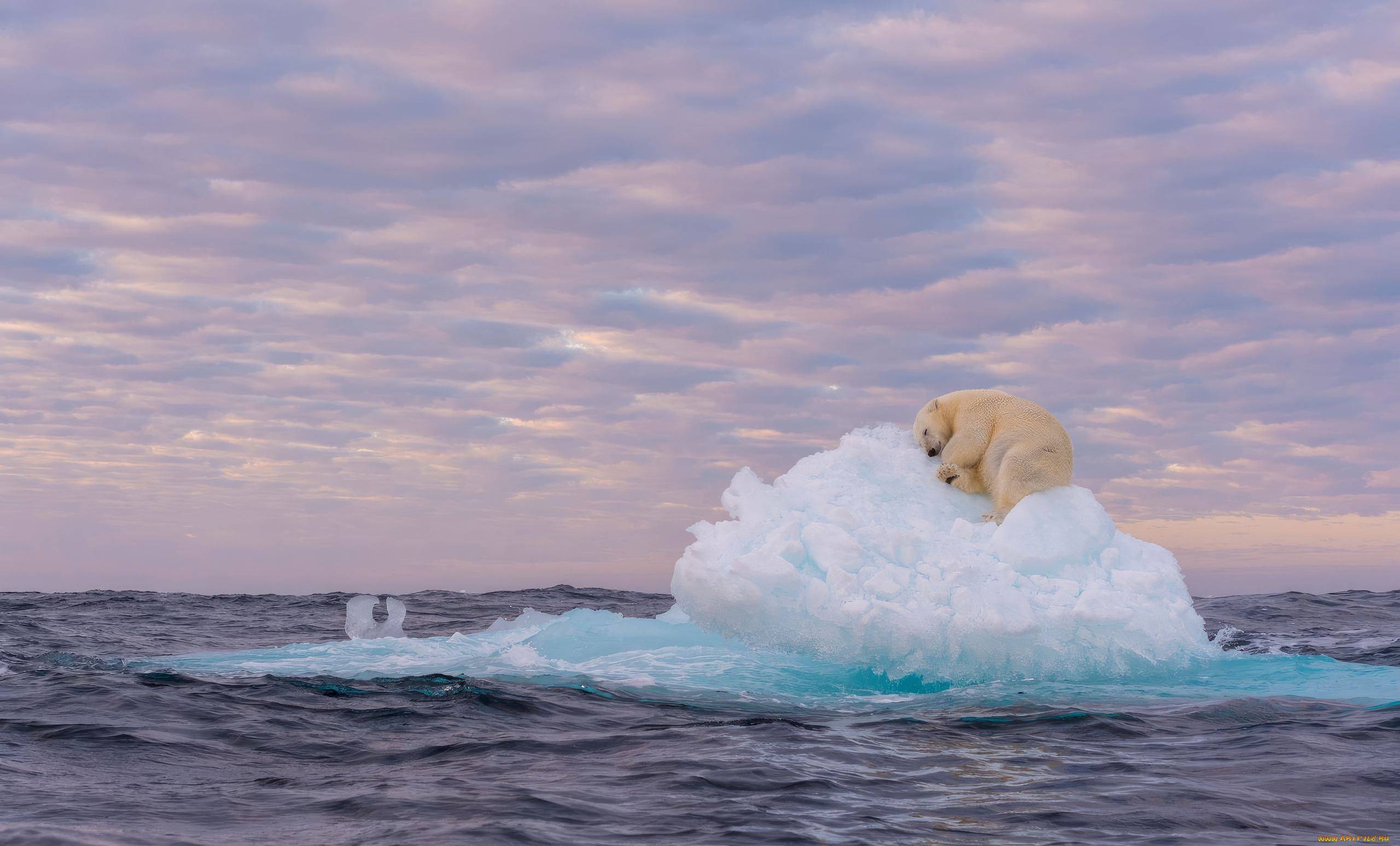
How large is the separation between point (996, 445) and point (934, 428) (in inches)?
36.5

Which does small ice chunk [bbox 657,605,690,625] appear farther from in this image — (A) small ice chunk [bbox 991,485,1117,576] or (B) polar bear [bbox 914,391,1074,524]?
(A) small ice chunk [bbox 991,485,1117,576]

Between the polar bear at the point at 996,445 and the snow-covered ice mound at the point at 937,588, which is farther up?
the polar bear at the point at 996,445

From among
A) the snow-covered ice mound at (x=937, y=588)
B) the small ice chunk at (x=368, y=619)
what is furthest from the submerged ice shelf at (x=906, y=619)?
the small ice chunk at (x=368, y=619)

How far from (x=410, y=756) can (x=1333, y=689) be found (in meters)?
9.67

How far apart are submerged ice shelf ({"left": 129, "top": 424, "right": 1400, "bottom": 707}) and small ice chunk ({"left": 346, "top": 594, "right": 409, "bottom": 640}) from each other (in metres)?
2.30

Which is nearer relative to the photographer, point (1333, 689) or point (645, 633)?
point (1333, 689)

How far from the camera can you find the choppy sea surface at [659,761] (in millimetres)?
5730

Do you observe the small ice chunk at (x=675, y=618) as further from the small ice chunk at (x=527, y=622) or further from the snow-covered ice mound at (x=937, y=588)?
the snow-covered ice mound at (x=937, y=588)

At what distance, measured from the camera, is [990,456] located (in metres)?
12.4

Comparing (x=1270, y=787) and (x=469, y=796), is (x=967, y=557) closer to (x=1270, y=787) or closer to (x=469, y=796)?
(x=1270, y=787)

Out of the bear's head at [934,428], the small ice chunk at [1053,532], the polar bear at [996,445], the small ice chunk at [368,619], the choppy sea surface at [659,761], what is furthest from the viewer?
the small ice chunk at [368,619]

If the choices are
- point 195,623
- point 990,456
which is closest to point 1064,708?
point 990,456

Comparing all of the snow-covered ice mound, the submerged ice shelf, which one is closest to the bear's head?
the submerged ice shelf

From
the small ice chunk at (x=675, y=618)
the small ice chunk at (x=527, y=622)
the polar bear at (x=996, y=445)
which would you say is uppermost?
the polar bear at (x=996, y=445)
